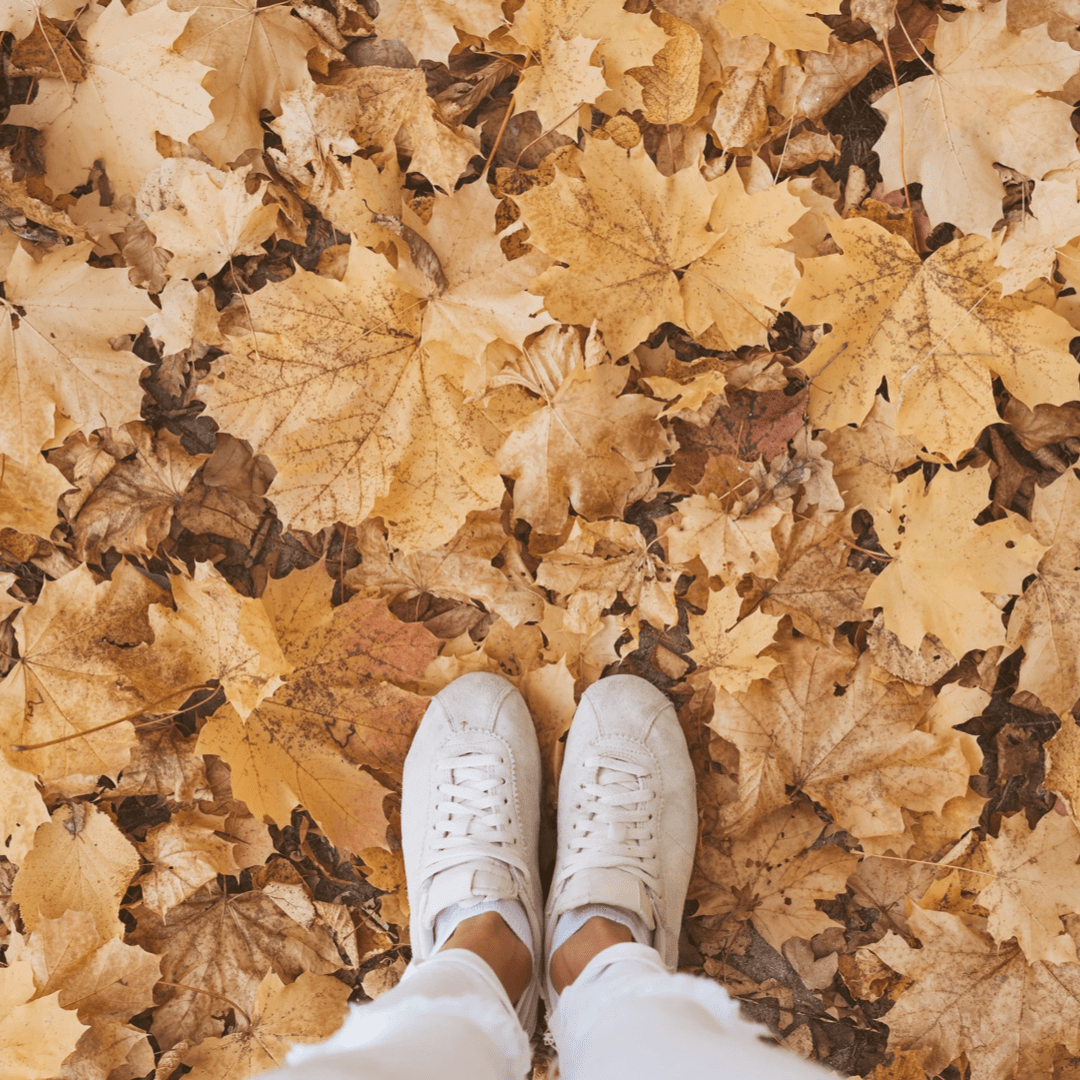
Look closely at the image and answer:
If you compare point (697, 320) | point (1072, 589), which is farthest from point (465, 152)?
point (1072, 589)

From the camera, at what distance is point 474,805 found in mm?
1415

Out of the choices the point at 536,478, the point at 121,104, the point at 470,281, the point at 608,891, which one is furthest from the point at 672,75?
the point at 608,891

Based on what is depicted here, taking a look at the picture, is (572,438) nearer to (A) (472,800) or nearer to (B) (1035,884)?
(A) (472,800)

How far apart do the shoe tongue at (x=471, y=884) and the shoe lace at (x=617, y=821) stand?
123 mm

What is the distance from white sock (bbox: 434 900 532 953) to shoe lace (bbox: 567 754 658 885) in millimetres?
123

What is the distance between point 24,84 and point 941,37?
1550 millimetres

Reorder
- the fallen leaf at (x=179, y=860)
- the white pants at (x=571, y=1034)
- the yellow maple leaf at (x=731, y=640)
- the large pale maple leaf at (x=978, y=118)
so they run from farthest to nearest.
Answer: the fallen leaf at (x=179, y=860)
the yellow maple leaf at (x=731, y=640)
the large pale maple leaf at (x=978, y=118)
the white pants at (x=571, y=1034)

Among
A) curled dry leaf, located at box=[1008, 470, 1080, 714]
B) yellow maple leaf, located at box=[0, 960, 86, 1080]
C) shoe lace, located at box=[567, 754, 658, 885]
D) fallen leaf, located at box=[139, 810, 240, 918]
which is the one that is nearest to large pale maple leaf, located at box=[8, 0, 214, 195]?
fallen leaf, located at box=[139, 810, 240, 918]

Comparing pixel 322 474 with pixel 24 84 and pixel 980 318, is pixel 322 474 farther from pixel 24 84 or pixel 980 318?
pixel 980 318

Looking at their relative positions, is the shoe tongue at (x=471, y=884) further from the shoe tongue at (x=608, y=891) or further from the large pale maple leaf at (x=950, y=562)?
the large pale maple leaf at (x=950, y=562)

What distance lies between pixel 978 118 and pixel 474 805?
1.43 meters

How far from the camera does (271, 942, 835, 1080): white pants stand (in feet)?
2.42

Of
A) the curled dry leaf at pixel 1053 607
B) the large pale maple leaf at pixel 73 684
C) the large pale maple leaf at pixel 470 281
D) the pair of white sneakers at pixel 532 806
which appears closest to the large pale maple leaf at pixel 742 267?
the large pale maple leaf at pixel 470 281

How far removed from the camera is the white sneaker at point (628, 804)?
1.38 metres
